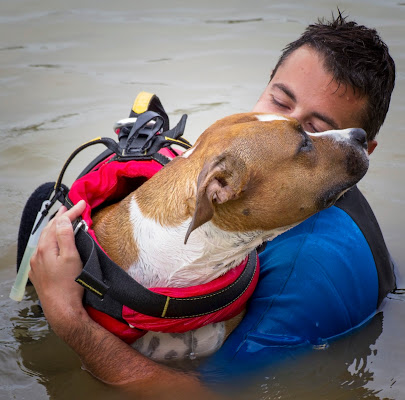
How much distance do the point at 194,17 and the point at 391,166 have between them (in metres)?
4.04

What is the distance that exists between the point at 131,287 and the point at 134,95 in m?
4.19

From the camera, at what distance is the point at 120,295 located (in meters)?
2.97

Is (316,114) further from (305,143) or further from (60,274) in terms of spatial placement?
(60,274)

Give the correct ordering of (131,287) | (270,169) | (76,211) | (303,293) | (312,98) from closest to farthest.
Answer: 1. (270,169)
2. (131,287)
3. (76,211)
4. (303,293)
5. (312,98)

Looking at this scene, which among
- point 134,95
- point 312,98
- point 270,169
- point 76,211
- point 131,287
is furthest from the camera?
point 134,95

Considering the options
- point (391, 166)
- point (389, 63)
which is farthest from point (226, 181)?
point (391, 166)

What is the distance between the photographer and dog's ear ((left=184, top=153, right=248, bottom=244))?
263 centimetres

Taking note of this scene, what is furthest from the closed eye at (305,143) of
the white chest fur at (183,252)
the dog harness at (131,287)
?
the dog harness at (131,287)

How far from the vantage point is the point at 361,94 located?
12.4 feet

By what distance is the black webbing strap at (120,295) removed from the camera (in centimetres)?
295

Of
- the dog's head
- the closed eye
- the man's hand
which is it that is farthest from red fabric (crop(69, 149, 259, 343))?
the closed eye

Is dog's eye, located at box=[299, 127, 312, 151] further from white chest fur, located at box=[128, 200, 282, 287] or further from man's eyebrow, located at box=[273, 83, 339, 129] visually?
man's eyebrow, located at box=[273, 83, 339, 129]

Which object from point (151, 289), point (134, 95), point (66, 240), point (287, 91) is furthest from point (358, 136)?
point (134, 95)

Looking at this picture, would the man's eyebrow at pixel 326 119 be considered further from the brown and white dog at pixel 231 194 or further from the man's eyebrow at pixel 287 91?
the brown and white dog at pixel 231 194
